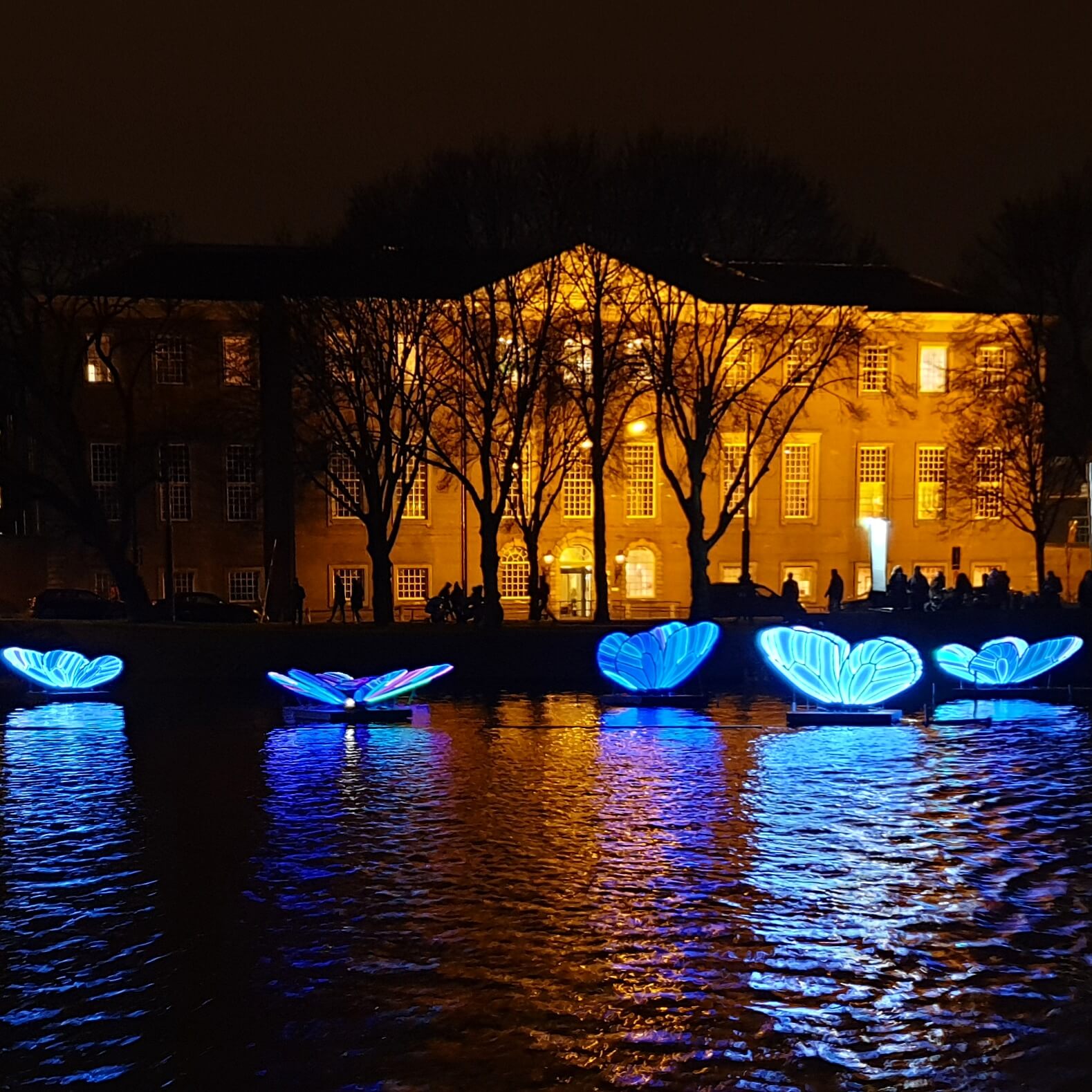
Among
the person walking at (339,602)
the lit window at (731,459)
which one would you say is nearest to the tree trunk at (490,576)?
A: the person walking at (339,602)

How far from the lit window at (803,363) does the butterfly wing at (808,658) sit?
17.4m

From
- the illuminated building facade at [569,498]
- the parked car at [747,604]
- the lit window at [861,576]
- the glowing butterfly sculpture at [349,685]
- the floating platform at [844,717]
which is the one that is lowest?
the floating platform at [844,717]

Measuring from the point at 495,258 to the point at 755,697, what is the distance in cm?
1438

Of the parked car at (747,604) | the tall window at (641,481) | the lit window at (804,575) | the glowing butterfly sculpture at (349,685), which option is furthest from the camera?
the lit window at (804,575)

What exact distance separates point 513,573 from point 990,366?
2046cm

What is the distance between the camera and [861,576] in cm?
5269

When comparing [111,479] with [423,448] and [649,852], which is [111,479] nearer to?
[423,448]

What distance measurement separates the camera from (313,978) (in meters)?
8.94

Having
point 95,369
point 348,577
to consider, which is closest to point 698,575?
point 348,577

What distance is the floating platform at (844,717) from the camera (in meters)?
21.2

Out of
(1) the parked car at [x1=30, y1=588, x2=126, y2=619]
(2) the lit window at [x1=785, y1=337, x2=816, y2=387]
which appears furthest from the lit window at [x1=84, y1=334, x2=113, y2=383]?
(2) the lit window at [x1=785, y1=337, x2=816, y2=387]

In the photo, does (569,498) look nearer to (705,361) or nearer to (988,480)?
(705,361)

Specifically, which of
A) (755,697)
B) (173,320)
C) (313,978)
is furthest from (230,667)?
(313,978)

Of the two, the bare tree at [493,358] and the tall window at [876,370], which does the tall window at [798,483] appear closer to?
the tall window at [876,370]
